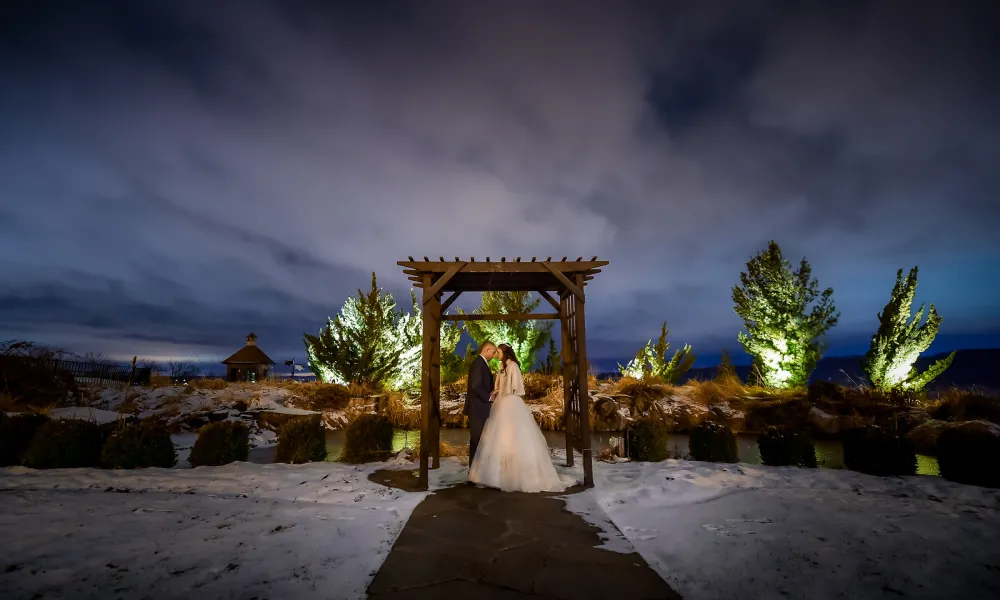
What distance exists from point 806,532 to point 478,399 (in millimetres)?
4742

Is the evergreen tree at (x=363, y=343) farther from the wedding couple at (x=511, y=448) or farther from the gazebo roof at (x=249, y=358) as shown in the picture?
the wedding couple at (x=511, y=448)

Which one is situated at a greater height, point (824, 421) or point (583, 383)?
point (583, 383)

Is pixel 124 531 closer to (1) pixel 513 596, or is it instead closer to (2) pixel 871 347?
(1) pixel 513 596

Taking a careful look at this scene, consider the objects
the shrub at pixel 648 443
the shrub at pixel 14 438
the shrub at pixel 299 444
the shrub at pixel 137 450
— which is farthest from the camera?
the shrub at pixel 648 443

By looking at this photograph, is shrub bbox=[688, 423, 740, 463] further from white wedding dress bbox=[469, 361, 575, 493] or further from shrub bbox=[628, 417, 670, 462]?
white wedding dress bbox=[469, 361, 575, 493]

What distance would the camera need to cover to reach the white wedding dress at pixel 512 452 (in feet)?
20.1

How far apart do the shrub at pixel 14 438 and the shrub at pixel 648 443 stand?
35.1 feet

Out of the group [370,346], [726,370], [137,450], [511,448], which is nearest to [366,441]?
[137,450]

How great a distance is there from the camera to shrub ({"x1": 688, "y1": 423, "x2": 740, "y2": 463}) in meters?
7.79

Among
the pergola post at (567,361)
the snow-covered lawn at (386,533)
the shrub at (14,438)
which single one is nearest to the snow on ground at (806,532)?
the snow-covered lawn at (386,533)

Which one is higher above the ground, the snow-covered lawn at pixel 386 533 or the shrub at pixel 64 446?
the shrub at pixel 64 446

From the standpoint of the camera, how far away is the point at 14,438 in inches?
280

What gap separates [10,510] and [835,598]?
24.3ft

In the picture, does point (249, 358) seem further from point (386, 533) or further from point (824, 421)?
point (824, 421)
